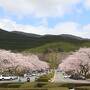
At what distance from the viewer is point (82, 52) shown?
10194 centimetres

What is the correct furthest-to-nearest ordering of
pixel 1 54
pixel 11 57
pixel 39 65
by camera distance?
pixel 39 65 < pixel 11 57 < pixel 1 54

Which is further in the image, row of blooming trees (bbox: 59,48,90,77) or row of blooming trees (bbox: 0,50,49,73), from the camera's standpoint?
row of blooming trees (bbox: 59,48,90,77)

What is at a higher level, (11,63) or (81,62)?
(11,63)

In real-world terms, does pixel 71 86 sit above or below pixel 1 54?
below

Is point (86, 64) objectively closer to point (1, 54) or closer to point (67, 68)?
point (1, 54)

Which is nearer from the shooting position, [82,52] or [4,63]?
[4,63]

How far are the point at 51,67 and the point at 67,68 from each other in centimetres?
6648

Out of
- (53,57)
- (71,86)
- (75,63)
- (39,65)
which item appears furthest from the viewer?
(53,57)

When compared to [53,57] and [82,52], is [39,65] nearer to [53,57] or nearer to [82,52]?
[53,57]

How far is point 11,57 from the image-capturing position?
326ft

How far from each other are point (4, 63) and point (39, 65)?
5912cm

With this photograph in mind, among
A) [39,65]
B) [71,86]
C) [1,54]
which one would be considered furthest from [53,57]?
[71,86]

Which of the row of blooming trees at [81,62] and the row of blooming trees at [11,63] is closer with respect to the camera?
the row of blooming trees at [11,63]

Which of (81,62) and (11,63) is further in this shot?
(81,62)
